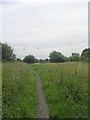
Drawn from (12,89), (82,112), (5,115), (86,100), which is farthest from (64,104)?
(12,89)

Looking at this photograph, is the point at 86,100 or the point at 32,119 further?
the point at 86,100

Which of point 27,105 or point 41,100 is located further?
point 41,100

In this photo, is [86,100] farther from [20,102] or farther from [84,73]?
[84,73]

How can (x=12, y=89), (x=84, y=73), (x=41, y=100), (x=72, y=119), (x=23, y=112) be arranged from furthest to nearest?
(x=84, y=73), (x=12, y=89), (x=41, y=100), (x=23, y=112), (x=72, y=119)

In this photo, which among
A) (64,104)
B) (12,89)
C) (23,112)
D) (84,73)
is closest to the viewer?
(23,112)

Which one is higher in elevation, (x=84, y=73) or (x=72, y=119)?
(x=84, y=73)

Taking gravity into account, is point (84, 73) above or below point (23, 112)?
above

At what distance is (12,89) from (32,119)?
14.2 ft

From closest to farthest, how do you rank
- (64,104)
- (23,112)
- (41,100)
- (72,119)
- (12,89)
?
(72,119)
(23,112)
(64,104)
(41,100)
(12,89)

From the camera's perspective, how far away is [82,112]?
29.1ft

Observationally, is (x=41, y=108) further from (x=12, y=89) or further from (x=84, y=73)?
(x=84, y=73)

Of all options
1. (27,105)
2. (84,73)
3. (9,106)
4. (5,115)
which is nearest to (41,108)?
(27,105)

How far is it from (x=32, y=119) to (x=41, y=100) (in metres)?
3.29

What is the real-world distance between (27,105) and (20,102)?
38cm
